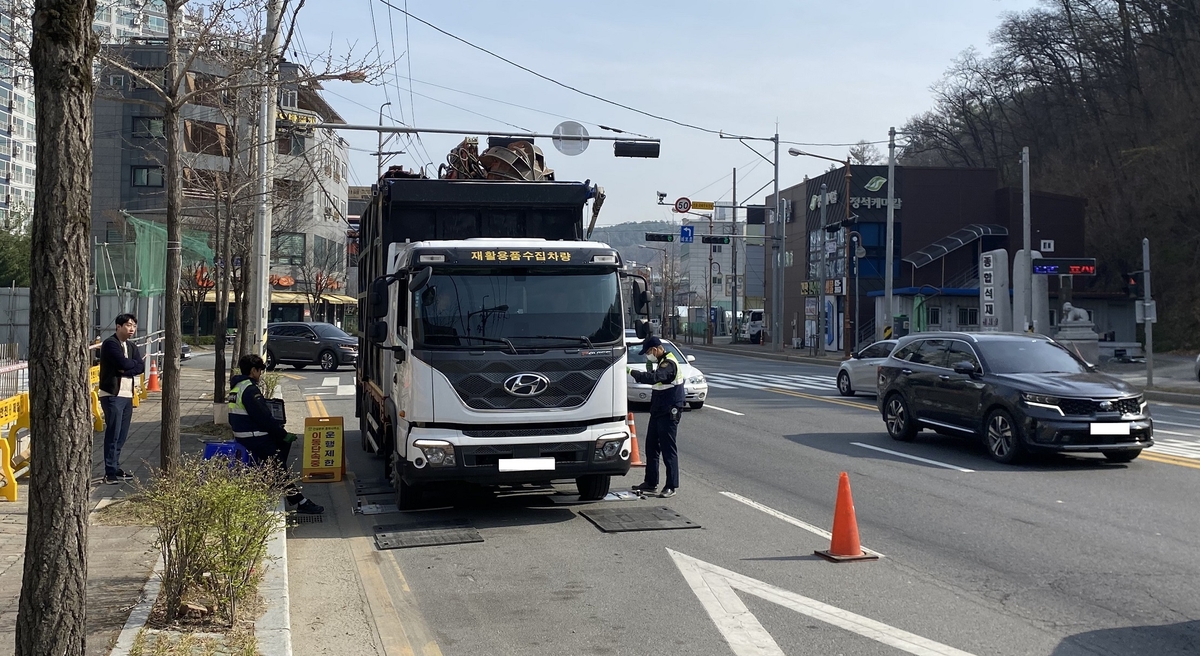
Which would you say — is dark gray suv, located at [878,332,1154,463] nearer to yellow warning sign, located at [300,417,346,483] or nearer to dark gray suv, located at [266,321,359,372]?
yellow warning sign, located at [300,417,346,483]

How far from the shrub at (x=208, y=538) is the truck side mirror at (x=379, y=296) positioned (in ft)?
13.1

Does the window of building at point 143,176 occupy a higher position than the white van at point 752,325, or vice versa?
the window of building at point 143,176

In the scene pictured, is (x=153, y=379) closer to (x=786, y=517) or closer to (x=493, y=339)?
(x=493, y=339)

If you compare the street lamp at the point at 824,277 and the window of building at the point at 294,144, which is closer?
the window of building at the point at 294,144

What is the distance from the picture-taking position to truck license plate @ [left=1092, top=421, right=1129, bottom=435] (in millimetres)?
12875

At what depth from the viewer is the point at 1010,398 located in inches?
528

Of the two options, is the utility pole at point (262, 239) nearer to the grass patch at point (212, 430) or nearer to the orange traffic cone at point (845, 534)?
the grass patch at point (212, 430)

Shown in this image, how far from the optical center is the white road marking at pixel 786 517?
9357mm

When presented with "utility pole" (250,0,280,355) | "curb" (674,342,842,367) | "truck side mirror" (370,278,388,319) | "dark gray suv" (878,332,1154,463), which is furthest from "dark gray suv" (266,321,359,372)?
"truck side mirror" (370,278,388,319)

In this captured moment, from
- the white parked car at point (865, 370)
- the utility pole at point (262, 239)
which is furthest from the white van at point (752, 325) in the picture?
the utility pole at point (262, 239)

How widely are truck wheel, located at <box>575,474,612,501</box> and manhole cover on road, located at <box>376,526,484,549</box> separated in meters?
1.57

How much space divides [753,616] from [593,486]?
417cm

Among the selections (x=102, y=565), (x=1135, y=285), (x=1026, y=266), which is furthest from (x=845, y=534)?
(x=1026, y=266)

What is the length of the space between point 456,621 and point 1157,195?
5043 centimetres
